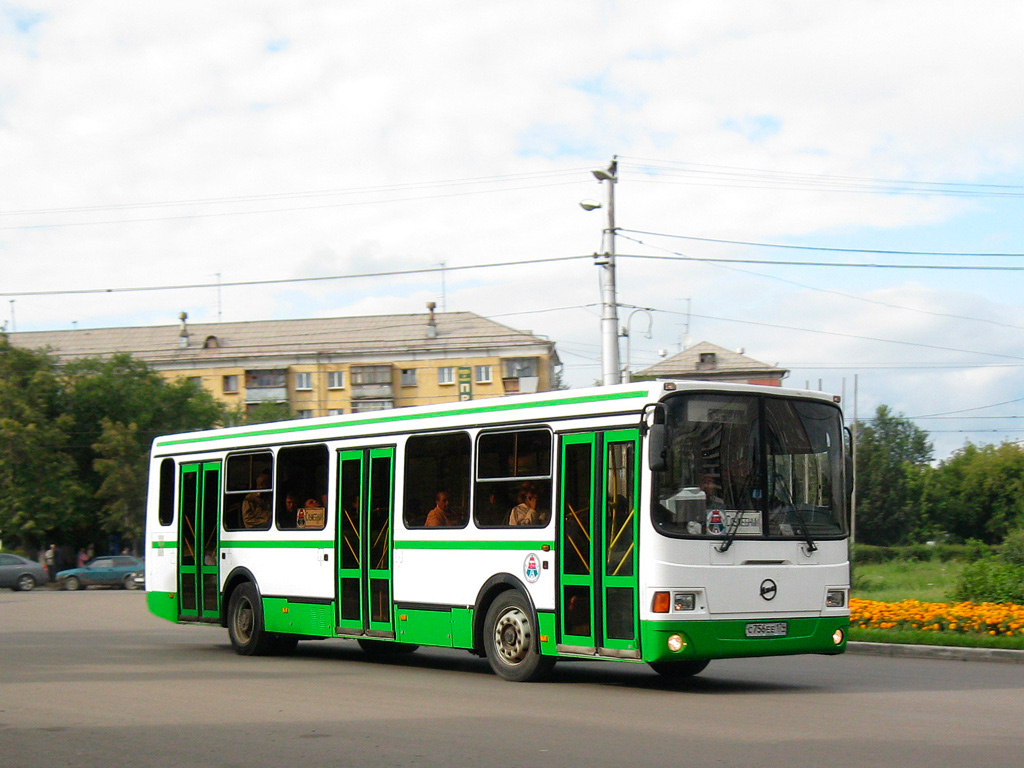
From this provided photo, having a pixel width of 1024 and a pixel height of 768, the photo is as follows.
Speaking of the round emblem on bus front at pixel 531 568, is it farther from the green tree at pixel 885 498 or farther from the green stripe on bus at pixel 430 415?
the green tree at pixel 885 498

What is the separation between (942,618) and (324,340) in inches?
2894

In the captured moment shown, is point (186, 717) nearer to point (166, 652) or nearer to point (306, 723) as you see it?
point (306, 723)

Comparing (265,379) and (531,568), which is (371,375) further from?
A: (531,568)

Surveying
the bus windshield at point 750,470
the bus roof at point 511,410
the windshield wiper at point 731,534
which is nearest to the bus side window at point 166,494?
the bus roof at point 511,410

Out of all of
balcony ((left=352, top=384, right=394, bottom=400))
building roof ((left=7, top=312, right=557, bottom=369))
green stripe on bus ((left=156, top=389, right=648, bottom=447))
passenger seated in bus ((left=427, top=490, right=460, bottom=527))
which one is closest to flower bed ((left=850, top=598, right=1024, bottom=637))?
passenger seated in bus ((left=427, top=490, right=460, bottom=527))

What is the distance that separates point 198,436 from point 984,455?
97965 mm

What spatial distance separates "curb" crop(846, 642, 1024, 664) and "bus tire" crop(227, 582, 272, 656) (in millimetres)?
7037

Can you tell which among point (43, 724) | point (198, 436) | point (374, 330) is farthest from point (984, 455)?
point (43, 724)

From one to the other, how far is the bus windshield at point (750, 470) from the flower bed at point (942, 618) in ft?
18.5

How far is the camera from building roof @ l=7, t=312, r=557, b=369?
274 ft

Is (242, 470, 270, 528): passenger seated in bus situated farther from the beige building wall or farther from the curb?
the beige building wall

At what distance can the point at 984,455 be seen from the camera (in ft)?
346

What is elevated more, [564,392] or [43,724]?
[564,392]

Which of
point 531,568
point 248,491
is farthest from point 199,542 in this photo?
point 531,568
